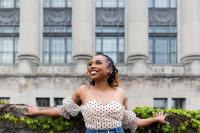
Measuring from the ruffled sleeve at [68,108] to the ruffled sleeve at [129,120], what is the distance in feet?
2.31

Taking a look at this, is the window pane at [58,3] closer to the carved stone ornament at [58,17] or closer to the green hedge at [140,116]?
the carved stone ornament at [58,17]

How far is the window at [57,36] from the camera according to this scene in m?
47.9

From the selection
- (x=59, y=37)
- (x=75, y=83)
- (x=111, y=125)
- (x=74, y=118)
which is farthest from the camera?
(x=59, y=37)

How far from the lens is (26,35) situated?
45.6 meters

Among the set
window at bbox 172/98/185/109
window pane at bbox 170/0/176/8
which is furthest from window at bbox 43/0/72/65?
window at bbox 172/98/185/109

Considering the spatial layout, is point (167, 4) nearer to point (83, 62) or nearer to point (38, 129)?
point (83, 62)

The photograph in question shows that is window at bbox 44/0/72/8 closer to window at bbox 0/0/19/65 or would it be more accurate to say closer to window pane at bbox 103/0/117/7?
window at bbox 0/0/19/65

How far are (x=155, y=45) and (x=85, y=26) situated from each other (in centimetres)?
721

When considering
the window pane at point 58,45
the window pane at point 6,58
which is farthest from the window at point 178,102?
the window pane at point 6,58

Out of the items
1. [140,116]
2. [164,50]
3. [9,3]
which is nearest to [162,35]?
[164,50]

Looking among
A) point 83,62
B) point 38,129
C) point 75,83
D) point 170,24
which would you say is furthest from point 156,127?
point 170,24

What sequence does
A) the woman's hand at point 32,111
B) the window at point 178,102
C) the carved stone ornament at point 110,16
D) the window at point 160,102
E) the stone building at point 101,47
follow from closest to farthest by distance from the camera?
the woman's hand at point 32,111, the stone building at point 101,47, the window at point 178,102, the window at point 160,102, the carved stone ornament at point 110,16

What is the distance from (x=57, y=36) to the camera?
157ft

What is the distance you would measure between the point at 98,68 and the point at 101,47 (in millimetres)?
41197
